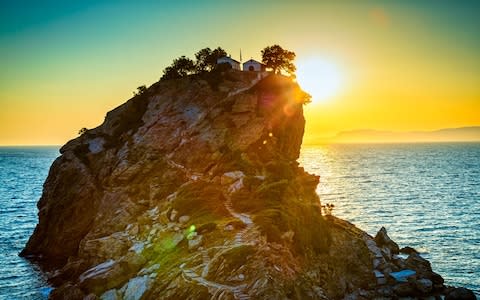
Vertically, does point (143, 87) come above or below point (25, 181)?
above

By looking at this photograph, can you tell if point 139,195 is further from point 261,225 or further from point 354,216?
point 354,216

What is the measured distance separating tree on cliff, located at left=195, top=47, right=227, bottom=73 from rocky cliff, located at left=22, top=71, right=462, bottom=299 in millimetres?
5855

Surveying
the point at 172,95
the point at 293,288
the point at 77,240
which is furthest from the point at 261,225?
the point at 172,95

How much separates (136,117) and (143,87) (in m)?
10.0

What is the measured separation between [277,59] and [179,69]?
22.2 m

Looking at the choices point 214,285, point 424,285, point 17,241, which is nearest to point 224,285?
point 214,285

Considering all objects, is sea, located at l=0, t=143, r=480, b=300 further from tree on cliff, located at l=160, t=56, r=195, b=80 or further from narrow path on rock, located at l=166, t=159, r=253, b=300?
tree on cliff, located at l=160, t=56, r=195, b=80

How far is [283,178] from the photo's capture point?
223ft

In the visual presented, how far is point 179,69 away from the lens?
94250 millimetres

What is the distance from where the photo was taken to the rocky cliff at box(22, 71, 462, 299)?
49.4m

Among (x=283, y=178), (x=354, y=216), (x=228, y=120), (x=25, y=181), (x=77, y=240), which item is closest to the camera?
(x=283, y=178)

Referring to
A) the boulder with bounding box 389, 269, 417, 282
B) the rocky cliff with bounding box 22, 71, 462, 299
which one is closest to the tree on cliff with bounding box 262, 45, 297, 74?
the rocky cliff with bounding box 22, 71, 462, 299

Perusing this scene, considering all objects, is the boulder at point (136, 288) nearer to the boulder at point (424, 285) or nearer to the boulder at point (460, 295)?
the boulder at point (424, 285)

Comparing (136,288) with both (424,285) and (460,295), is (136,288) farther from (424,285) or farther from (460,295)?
(460,295)
